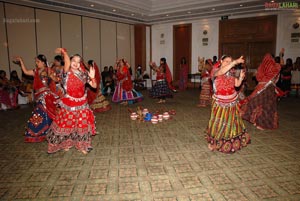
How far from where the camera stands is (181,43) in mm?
12453

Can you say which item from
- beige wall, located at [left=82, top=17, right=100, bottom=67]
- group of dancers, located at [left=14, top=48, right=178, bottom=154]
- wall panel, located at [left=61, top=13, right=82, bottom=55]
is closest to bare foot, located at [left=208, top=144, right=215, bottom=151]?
group of dancers, located at [left=14, top=48, right=178, bottom=154]

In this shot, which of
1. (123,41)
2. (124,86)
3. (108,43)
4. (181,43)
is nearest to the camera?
(124,86)

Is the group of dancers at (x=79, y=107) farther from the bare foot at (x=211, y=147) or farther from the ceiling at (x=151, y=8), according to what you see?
the ceiling at (x=151, y=8)

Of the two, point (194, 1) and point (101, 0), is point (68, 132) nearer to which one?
point (101, 0)

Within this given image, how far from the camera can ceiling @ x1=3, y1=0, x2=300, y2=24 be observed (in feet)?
26.6

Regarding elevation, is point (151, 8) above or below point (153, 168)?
above

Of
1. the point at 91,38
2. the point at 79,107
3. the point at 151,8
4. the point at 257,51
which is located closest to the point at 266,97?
the point at 79,107

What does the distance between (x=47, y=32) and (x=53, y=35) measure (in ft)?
0.81

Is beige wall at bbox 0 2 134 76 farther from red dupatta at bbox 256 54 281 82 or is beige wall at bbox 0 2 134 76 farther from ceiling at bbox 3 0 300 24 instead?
red dupatta at bbox 256 54 281 82

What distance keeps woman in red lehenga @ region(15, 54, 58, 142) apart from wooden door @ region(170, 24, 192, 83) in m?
9.30

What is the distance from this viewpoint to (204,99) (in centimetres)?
698

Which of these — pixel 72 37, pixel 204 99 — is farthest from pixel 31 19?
pixel 204 99

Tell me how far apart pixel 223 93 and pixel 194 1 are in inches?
268

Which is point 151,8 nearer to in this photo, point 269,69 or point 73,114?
point 269,69
